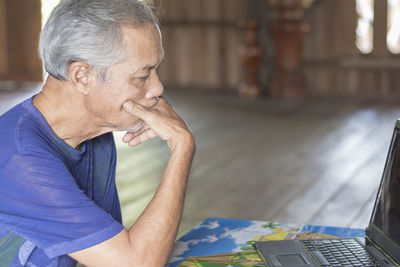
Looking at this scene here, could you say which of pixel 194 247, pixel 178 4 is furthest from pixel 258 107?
pixel 194 247

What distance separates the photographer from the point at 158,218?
1457 mm

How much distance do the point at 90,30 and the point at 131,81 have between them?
0.52ft

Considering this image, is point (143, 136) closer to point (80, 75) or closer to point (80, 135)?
point (80, 135)

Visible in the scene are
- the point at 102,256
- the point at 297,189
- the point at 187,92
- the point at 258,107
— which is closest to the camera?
the point at 102,256

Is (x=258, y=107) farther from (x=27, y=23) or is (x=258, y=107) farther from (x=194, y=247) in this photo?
(x=194, y=247)

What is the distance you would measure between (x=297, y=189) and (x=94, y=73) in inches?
111

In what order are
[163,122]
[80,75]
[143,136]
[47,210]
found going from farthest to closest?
[143,136] → [163,122] → [80,75] → [47,210]

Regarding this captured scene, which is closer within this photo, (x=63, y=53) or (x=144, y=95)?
(x=63, y=53)

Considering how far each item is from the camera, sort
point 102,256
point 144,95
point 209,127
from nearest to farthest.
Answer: point 102,256, point 144,95, point 209,127

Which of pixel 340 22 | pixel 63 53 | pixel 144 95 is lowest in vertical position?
pixel 340 22

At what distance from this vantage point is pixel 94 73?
1.47 m

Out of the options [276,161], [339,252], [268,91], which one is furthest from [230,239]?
[268,91]

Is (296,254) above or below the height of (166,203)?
below

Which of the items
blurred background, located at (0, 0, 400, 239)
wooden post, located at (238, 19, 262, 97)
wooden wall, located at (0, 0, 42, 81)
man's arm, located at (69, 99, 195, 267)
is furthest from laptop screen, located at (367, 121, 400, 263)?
wooden wall, located at (0, 0, 42, 81)
